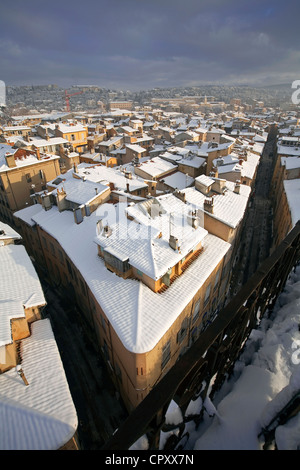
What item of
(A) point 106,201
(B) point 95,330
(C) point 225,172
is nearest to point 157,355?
(B) point 95,330

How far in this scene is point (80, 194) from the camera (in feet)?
83.5

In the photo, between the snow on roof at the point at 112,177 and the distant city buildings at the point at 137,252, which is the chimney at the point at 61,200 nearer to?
the distant city buildings at the point at 137,252

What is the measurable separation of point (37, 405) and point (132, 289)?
7513 millimetres

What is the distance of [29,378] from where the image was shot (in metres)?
12.5

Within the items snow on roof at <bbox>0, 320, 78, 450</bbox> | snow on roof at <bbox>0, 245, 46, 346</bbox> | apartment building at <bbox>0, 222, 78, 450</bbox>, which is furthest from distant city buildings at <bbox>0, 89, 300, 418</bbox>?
snow on roof at <bbox>0, 320, 78, 450</bbox>

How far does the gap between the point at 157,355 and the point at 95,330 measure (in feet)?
26.0

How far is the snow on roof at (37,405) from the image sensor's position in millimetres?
9852

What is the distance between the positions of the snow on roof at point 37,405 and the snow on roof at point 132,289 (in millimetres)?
3779

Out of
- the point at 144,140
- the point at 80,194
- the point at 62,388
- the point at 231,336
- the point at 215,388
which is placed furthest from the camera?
the point at 144,140

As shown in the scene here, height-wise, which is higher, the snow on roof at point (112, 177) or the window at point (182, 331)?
the snow on roof at point (112, 177)

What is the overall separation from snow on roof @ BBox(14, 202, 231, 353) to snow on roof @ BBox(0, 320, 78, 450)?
12.4 ft

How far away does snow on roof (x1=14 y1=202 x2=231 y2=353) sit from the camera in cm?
1320

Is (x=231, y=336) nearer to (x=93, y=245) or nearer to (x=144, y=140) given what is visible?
(x=93, y=245)

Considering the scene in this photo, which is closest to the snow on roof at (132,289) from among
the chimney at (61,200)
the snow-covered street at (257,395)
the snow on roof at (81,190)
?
the snow on roof at (81,190)
